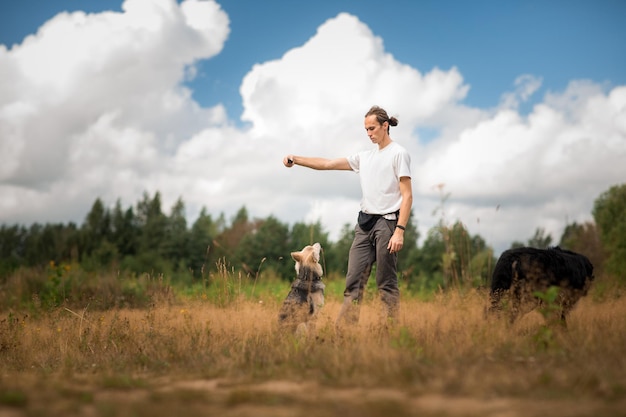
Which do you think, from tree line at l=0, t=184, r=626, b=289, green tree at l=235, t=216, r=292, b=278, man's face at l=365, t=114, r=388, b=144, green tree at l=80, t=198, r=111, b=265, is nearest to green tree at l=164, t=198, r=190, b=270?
tree line at l=0, t=184, r=626, b=289

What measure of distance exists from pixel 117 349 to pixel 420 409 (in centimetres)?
400

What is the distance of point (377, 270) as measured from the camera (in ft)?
17.9

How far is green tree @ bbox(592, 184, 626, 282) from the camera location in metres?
29.9

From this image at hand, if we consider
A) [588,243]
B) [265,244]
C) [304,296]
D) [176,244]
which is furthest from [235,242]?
[304,296]

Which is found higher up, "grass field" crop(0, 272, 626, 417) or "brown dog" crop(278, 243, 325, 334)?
"brown dog" crop(278, 243, 325, 334)

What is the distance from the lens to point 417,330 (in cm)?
541

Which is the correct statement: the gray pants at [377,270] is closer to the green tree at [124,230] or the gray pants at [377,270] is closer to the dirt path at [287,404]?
the dirt path at [287,404]

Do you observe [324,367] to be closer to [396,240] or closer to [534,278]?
[396,240]

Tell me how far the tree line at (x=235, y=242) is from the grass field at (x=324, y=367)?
76.7 inches

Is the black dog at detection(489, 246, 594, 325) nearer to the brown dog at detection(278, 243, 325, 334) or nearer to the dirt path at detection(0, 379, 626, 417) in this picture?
the brown dog at detection(278, 243, 325, 334)

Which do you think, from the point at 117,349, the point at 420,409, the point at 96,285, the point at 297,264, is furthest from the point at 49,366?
the point at 96,285

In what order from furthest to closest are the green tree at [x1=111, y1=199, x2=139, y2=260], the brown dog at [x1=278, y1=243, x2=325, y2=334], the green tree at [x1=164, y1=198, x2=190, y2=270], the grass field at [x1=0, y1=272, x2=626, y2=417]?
1. the green tree at [x1=111, y1=199, x2=139, y2=260]
2. the green tree at [x1=164, y1=198, x2=190, y2=270]
3. the brown dog at [x1=278, y1=243, x2=325, y2=334]
4. the grass field at [x1=0, y1=272, x2=626, y2=417]

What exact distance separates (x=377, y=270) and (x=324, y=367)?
1516 mm

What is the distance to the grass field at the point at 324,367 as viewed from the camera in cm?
316
